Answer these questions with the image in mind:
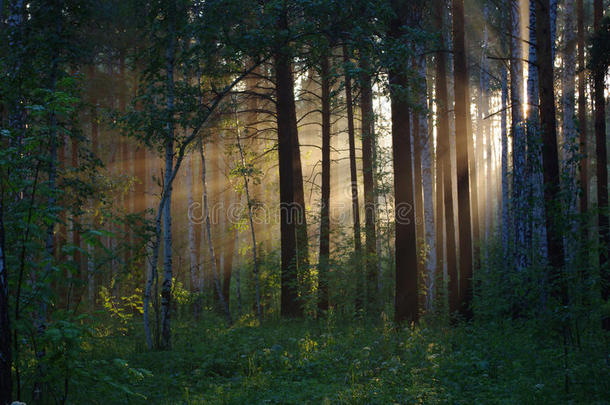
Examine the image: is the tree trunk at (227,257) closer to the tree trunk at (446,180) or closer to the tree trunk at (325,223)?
the tree trunk at (325,223)

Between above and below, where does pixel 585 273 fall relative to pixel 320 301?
above

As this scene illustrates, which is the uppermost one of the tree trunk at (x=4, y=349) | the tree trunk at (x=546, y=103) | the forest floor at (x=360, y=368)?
the tree trunk at (x=546, y=103)

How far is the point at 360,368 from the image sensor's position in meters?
8.23

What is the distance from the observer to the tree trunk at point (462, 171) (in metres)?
13.0

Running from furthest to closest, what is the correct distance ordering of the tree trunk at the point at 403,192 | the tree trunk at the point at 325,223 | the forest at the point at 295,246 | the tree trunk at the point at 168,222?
1. the tree trunk at the point at 325,223
2. the tree trunk at the point at 403,192
3. the tree trunk at the point at 168,222
4. the forest at the point at 295,246

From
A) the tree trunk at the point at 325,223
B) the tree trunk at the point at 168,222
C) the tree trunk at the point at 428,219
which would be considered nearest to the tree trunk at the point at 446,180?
the tree trunk at the point at 428,219

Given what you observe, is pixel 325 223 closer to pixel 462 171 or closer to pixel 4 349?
pixel 462 171

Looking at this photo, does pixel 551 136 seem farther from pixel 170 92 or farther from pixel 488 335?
pixel 170 92

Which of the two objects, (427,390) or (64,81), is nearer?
(64,81)

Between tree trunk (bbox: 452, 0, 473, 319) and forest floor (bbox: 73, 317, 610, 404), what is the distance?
1.39m

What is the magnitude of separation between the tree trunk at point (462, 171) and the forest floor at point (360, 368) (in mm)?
1391

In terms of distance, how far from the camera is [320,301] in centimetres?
1492

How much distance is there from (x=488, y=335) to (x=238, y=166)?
9208 millimetres

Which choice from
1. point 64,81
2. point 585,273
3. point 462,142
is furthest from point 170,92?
point 585,273
